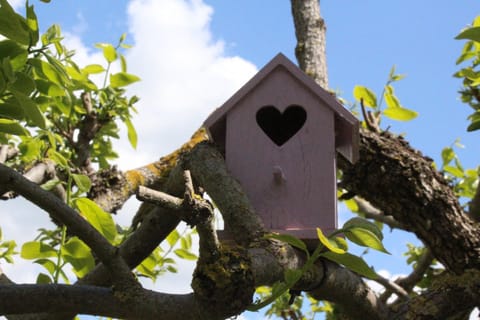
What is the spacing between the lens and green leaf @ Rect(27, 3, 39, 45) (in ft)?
3.86

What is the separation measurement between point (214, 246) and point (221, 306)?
108mm

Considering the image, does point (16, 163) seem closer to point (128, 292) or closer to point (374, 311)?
point (374, 311)

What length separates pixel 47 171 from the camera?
245 centimetres

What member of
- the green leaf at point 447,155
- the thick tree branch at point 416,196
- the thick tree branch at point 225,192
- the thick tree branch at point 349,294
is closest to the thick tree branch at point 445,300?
the thick tree branch at point 349,294

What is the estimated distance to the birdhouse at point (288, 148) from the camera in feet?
5.42

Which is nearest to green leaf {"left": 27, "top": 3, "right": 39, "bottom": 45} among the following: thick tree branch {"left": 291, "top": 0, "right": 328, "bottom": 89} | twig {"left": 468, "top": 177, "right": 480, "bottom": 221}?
thick tree branch {"left": 291, "top": 0, "right": 328, "bottom": 89}

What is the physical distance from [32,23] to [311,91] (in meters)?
0.86

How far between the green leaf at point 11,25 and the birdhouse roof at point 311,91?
31.8 inches

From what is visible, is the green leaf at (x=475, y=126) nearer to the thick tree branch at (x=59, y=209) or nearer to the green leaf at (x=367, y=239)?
the green leaf at (x=367, y=239)

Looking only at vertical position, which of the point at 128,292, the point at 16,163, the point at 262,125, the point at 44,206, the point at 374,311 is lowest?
the point at 374,311

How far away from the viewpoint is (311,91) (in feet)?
5.98

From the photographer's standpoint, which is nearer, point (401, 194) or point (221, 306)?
point (221, 306)

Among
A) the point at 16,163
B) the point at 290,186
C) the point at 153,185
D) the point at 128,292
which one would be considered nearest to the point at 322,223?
the point at 290,186

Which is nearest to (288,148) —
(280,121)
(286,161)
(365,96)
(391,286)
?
(286,161)
